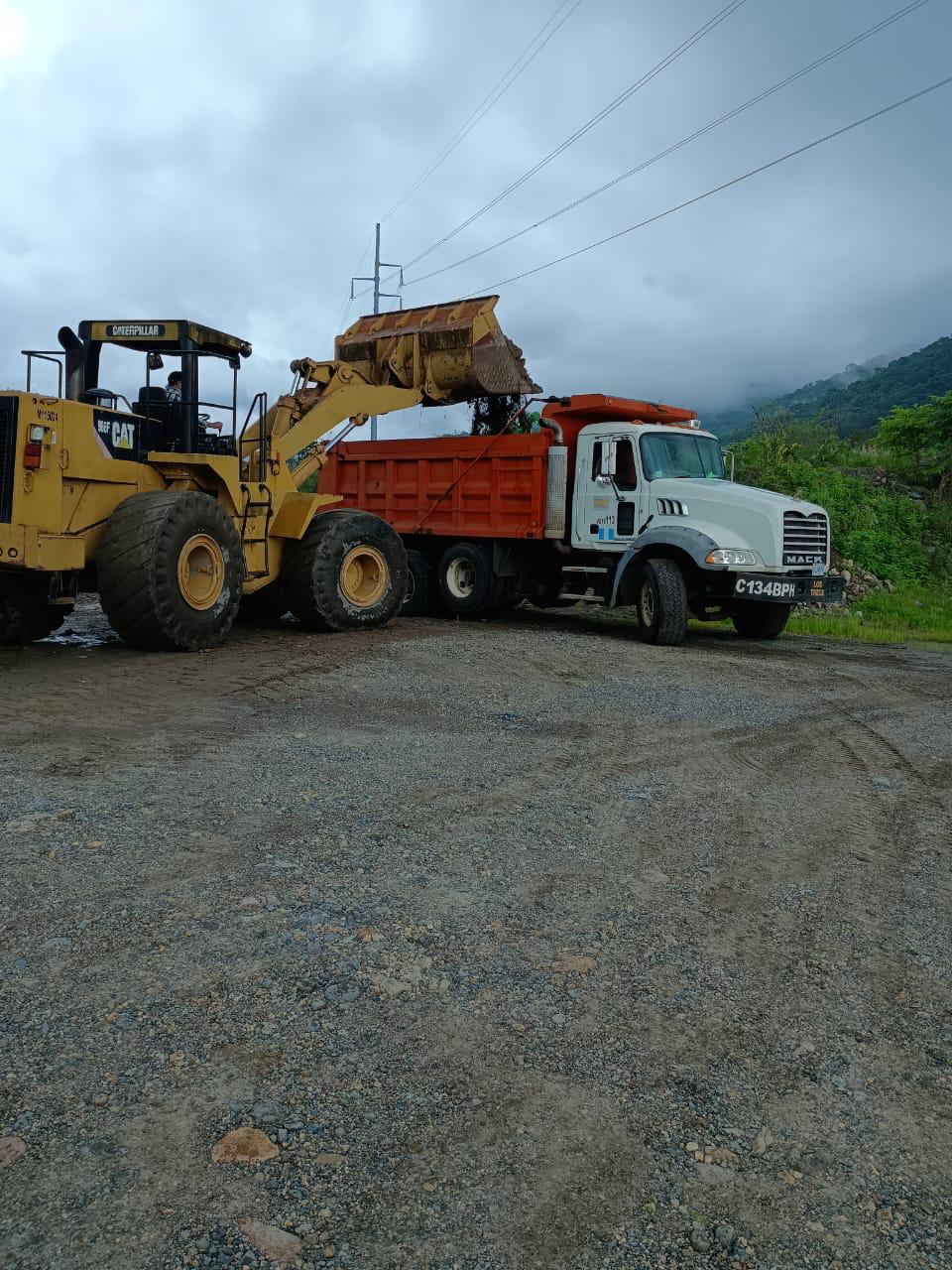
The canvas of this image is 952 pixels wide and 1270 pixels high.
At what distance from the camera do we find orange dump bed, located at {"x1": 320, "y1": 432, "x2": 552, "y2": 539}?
13734 mm

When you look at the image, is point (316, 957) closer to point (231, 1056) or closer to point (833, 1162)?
point (231, 1056)

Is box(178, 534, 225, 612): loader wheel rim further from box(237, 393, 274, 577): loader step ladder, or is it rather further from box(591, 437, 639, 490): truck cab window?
box(591, 437, 639, 490): truck cab window

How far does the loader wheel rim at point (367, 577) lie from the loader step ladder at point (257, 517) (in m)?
1.06

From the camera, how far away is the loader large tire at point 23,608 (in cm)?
982

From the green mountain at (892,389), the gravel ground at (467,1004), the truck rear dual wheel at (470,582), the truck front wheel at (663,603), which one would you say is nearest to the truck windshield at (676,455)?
the truck front wheel at (663,603)

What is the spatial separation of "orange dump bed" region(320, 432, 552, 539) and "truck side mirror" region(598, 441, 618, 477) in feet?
3.26

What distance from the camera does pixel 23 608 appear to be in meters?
9.91

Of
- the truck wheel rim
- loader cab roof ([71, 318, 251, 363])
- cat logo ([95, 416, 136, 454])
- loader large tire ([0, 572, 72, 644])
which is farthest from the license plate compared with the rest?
loader large tire ([0, 572, 72, 644])

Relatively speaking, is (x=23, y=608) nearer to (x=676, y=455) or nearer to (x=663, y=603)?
(x=663, y=603)

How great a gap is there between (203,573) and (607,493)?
5554 millimetres

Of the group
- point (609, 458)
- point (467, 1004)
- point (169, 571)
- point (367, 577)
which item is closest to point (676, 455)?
point (609, 458)

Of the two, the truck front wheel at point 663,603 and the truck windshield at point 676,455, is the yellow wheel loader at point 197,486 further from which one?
the truck front wheel at point 663,603

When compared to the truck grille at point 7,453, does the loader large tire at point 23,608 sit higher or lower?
lower

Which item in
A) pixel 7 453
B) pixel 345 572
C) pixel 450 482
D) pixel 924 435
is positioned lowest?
pixel 345 572
